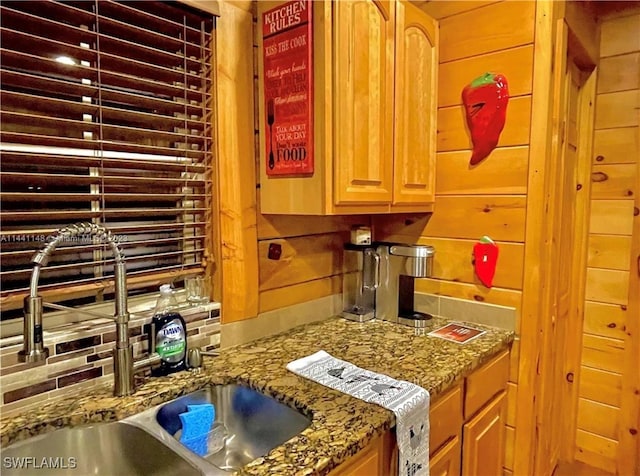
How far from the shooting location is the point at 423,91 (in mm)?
1730

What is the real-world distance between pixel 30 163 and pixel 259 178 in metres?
0.69

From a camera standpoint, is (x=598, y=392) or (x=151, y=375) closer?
(x=151, y=375)

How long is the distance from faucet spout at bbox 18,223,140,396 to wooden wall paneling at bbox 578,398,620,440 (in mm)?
2220

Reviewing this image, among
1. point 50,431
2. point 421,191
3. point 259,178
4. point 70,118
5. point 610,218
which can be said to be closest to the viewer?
point 50,431

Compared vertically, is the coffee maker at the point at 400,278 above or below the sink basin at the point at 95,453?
above

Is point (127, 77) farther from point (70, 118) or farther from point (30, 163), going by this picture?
point (30, 163)

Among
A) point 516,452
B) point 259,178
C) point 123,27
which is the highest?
point 123,27

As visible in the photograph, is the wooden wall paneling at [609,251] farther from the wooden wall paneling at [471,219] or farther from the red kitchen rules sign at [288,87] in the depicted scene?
the red kitchen rules sign at [288,87]

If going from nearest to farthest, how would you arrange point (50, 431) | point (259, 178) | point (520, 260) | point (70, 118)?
point (50, 431), point (70, 118), point (259, 178), point (520, 260)

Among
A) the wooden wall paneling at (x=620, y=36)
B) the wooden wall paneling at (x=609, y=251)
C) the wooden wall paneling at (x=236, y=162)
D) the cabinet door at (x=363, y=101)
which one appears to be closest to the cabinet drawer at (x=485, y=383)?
the cabinet door at (x=363, y=101)

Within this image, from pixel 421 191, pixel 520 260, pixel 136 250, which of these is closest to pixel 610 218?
pixel 520 260

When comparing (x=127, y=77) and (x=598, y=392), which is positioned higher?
(x=127, y=77)

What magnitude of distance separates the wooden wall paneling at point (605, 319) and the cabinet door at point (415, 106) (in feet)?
3.70

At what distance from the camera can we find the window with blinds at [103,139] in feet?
3.51
